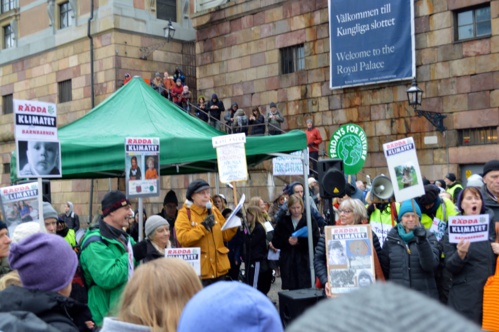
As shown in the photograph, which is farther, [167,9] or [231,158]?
[167,9]

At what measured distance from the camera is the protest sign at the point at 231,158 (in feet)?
26.5

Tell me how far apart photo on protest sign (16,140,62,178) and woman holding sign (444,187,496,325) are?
3.99m

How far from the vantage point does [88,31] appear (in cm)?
2545

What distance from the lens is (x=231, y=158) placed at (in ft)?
27.1

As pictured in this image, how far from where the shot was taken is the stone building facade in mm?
16562

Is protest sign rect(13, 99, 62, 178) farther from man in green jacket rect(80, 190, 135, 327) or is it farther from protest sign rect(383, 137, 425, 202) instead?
protest sign rect(383, 137, 425, 202)

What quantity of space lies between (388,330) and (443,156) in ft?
55.8

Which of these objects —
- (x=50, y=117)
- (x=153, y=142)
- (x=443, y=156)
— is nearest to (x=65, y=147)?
(x=153, y=142)

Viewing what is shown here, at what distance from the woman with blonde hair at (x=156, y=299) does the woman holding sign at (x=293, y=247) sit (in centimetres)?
600

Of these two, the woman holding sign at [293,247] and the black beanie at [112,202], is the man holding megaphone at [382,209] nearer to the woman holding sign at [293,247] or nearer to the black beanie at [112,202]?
the woman holding sign at [293,247]

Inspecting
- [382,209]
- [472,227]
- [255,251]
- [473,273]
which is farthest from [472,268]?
[255,251]

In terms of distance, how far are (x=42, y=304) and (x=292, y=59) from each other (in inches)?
741

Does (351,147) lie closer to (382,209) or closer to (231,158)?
(231,158)

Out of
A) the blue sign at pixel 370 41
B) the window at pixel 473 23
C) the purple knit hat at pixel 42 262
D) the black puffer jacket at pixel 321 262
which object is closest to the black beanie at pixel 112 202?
the black puffer jacket at pixel 321 262
